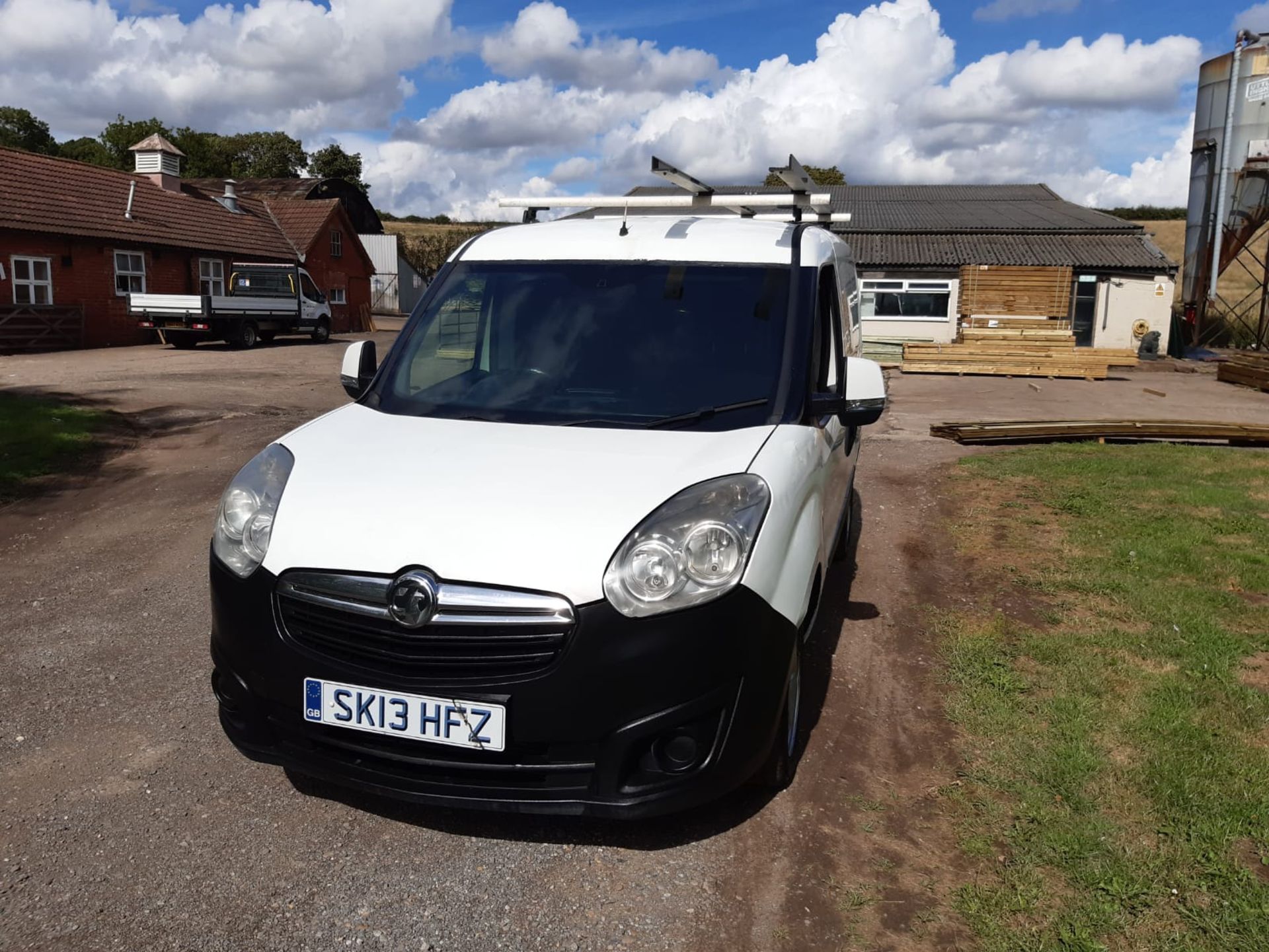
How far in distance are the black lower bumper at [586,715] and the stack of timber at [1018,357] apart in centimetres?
2277

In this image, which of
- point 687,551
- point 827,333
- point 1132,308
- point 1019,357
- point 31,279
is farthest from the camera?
point 1132,308

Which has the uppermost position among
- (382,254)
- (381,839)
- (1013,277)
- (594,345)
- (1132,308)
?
(382,254)

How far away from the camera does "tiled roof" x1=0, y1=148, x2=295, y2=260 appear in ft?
84.5

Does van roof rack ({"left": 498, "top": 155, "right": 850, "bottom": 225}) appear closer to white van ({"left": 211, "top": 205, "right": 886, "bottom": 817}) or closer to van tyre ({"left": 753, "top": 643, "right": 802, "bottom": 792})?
white van ({"left": 211, "top": 205, "right": 886, "bottom": 817})

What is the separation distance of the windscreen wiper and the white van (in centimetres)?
1

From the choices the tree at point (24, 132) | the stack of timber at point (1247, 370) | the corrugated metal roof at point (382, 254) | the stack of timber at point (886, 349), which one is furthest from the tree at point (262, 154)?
the stack of timber at point (1247, 370)

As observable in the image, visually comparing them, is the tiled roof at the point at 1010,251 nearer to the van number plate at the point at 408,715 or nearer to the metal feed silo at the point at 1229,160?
the metal feed silo at the point at 1229,160

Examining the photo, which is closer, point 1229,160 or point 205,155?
point 1229,160

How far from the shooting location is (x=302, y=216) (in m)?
39.8

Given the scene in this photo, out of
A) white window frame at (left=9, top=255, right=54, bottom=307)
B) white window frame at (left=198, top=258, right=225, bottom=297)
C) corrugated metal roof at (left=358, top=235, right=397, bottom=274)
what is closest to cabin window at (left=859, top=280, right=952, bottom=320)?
white window frame at (left=198, top=258, right=225, bottom=297)

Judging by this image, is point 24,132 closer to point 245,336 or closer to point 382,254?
point 382,254

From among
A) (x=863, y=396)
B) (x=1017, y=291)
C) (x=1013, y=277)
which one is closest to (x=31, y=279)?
(x=863, y=396)

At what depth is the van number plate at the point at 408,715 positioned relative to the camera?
9.25ft

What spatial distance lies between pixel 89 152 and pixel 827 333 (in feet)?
Answer: 274
